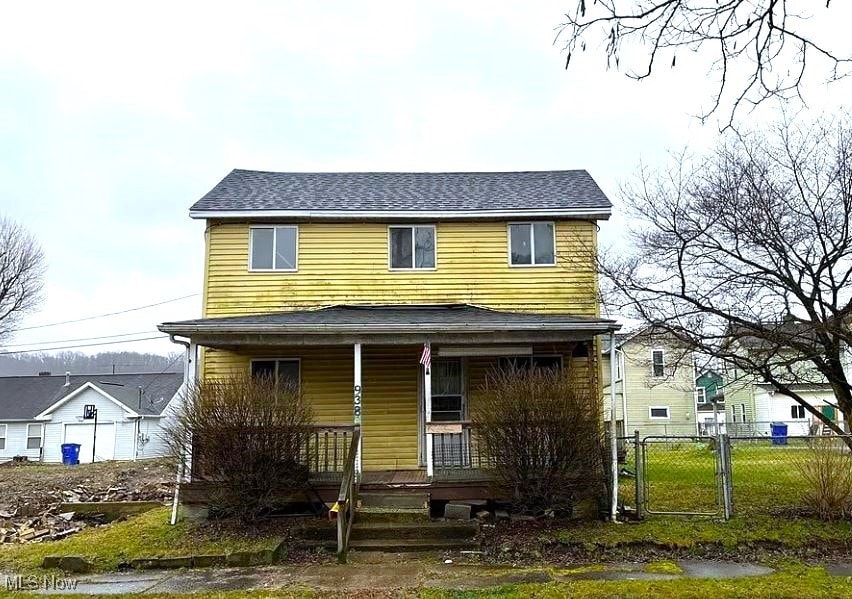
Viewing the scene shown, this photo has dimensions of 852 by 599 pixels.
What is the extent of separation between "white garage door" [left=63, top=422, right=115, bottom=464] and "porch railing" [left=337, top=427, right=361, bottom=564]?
29274 mm

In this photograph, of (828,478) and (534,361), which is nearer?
(828,478)

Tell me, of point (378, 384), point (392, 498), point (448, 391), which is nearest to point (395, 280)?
point (378, 384)

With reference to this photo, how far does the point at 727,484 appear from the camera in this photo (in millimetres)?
10117

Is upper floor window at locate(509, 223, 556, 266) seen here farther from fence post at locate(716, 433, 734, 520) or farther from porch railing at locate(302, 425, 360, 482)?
porch railing at locate(302, 425, 360, 482)

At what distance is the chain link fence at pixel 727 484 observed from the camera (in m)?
10.3

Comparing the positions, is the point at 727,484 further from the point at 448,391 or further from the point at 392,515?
the point at 448,391

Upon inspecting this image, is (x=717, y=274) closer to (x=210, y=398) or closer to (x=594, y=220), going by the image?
(x=594, y=220)

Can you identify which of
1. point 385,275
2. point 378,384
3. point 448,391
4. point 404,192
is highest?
point 404,192

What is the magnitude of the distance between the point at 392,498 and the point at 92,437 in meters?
30.1

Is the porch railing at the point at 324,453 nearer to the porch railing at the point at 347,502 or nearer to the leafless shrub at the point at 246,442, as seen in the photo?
the porch railing at the point at 347,502

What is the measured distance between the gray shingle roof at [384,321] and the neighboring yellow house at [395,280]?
112mm

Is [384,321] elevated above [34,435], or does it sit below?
above

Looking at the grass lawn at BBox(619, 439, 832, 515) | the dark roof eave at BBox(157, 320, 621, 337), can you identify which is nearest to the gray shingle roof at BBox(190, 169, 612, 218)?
the dark roof eave at BBox(157, 320, 621, 337)

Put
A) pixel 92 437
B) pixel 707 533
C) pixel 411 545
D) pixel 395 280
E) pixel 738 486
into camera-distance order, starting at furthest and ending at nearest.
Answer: pixel 92 437 < pixel 395 280 < pixel 738 486 < pixel 707 533 < pixel 411 545
